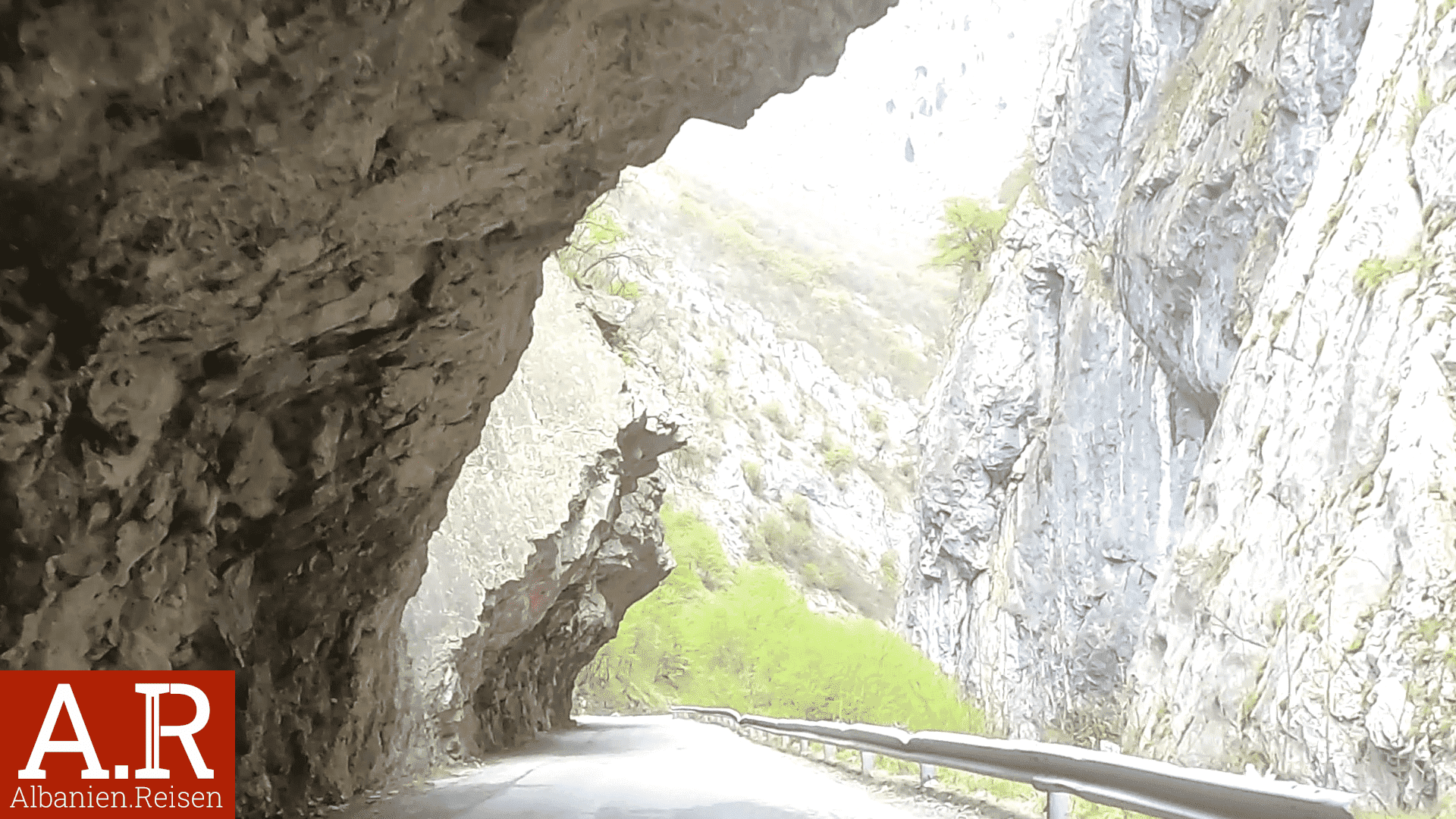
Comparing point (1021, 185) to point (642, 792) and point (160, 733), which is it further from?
point (160, 733)

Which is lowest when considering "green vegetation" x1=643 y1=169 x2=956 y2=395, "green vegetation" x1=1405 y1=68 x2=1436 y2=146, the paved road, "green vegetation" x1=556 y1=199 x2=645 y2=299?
the paved road

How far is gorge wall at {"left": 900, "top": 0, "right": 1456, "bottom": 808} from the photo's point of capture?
1296 cm

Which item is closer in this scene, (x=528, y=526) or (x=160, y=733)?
(x=160, y=733)

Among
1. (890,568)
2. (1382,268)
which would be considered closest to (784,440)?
(890,568)

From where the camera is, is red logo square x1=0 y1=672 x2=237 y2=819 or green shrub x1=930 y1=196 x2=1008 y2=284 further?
green shrub x1=930 y1=196 x2=1008 y2=284

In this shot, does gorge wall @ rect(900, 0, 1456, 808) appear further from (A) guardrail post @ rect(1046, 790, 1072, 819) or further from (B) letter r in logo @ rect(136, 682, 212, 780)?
(B) letter r in logo @ rect(136, 682, 212, 780)

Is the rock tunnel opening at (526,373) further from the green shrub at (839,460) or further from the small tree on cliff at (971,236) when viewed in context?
the green shrub at (839,460)

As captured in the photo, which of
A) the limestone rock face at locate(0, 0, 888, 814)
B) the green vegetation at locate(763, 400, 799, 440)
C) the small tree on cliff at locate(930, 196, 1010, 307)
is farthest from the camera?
the green vegetation at locate(763, 400, 799, 440)

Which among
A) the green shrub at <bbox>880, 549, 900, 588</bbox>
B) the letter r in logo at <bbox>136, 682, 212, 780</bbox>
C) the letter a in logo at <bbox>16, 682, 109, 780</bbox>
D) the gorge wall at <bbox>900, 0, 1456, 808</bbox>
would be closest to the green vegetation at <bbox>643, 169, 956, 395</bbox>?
the green shrub at <bbox>880, 549, 900, 588</bbox>

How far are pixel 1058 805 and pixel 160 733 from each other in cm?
584

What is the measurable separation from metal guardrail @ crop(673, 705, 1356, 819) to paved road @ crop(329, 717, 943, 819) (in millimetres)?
710

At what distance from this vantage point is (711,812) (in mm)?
9188

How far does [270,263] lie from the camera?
664cm

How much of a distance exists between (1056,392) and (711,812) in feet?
115
